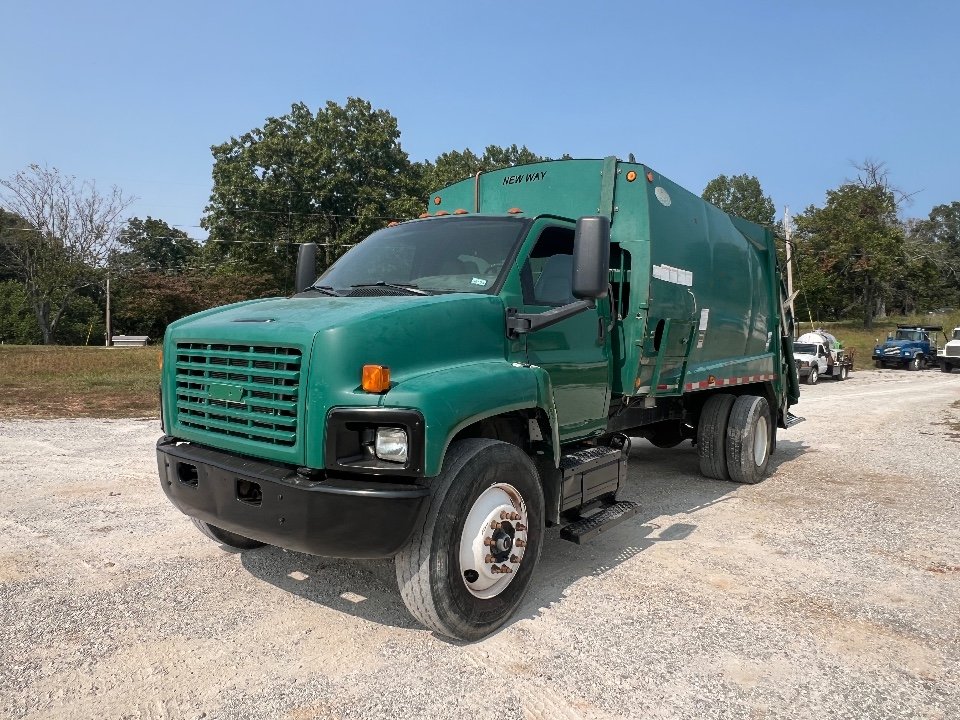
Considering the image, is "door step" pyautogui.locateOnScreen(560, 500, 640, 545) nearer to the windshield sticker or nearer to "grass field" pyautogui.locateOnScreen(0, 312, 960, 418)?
the windshield sticker

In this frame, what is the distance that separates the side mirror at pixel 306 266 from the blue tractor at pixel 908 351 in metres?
35.0

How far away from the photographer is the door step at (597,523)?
4254mm

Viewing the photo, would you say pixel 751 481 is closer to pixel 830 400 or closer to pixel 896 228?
pixel 830 400

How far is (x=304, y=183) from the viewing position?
3931 cm

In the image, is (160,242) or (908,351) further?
(160,242)

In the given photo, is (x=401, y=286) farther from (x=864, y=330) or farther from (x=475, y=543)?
(x=864, y=330)

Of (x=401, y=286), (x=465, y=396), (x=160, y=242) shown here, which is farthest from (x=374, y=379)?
(x=160, y=242)

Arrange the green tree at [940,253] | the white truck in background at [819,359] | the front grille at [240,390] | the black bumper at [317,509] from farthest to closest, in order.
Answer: the green tree at [940,253] < the white truck in background at [819,359] < the front grille at [240,390] < the black bumper at [317,509]

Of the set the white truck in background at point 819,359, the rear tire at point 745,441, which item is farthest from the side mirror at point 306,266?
the white truck in background at point 819,359

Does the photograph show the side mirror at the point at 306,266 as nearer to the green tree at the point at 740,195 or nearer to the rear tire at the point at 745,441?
the rear tire at the point at 745,441

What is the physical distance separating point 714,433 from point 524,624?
168 inches

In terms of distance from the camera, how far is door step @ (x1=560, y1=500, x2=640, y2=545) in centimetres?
425

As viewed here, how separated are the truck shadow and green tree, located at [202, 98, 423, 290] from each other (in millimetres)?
34346

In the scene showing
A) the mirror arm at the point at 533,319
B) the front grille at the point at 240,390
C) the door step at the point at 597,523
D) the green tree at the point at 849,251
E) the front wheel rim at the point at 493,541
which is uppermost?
the green tree at the point at 849,251
